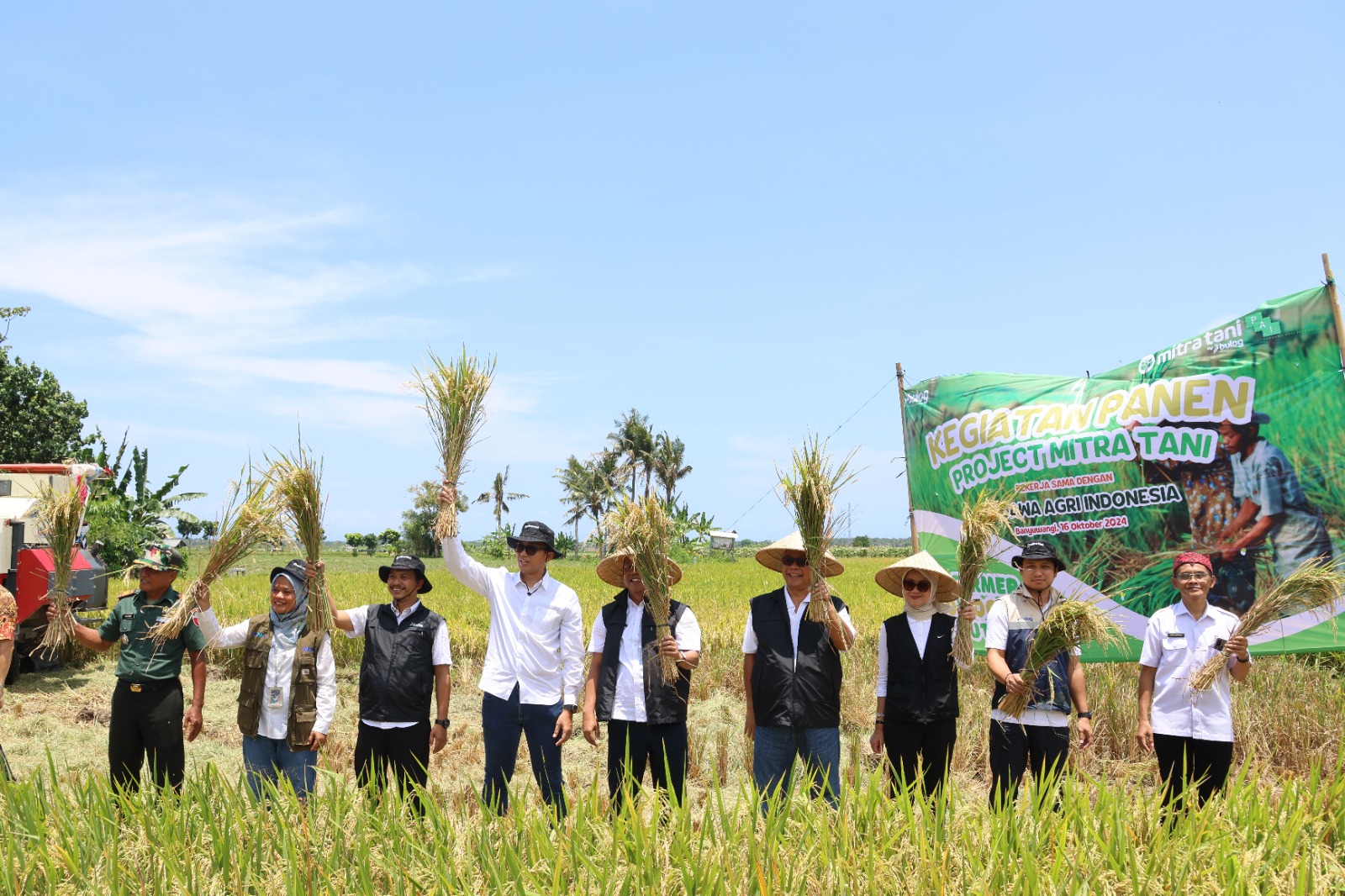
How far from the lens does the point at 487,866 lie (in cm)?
258

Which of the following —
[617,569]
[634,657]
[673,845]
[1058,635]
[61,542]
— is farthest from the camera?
[617,569]

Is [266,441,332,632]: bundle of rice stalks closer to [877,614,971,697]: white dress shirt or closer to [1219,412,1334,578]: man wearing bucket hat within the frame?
[877,614,971,697]: white dress shirt

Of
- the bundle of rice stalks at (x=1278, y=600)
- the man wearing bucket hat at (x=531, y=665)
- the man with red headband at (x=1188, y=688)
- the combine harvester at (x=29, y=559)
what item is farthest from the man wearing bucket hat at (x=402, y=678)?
the combine harvester at (x=29, y=559)

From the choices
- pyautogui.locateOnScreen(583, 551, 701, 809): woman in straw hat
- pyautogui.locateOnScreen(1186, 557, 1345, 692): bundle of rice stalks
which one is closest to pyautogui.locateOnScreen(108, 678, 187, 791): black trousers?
pyautogui.locateOnScreen(583, 551, 701, 809): woman in straw hat

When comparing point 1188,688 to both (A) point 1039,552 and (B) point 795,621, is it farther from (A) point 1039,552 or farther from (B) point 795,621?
(B) point 795,621

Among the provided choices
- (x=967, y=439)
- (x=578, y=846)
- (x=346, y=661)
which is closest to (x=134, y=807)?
(x=578, y=846)

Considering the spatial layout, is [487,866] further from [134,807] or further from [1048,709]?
[1048,709]

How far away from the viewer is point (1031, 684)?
4.03 m

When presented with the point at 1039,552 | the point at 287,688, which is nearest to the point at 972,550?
the point at 1039,552

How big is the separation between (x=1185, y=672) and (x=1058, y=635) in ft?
2.54

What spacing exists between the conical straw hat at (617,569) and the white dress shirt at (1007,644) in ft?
4.53

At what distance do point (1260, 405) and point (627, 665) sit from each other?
4393 millimetres

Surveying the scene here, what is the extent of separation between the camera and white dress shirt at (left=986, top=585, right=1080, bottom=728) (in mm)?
4105

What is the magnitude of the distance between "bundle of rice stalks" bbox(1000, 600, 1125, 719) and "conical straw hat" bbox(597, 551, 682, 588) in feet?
4.98
